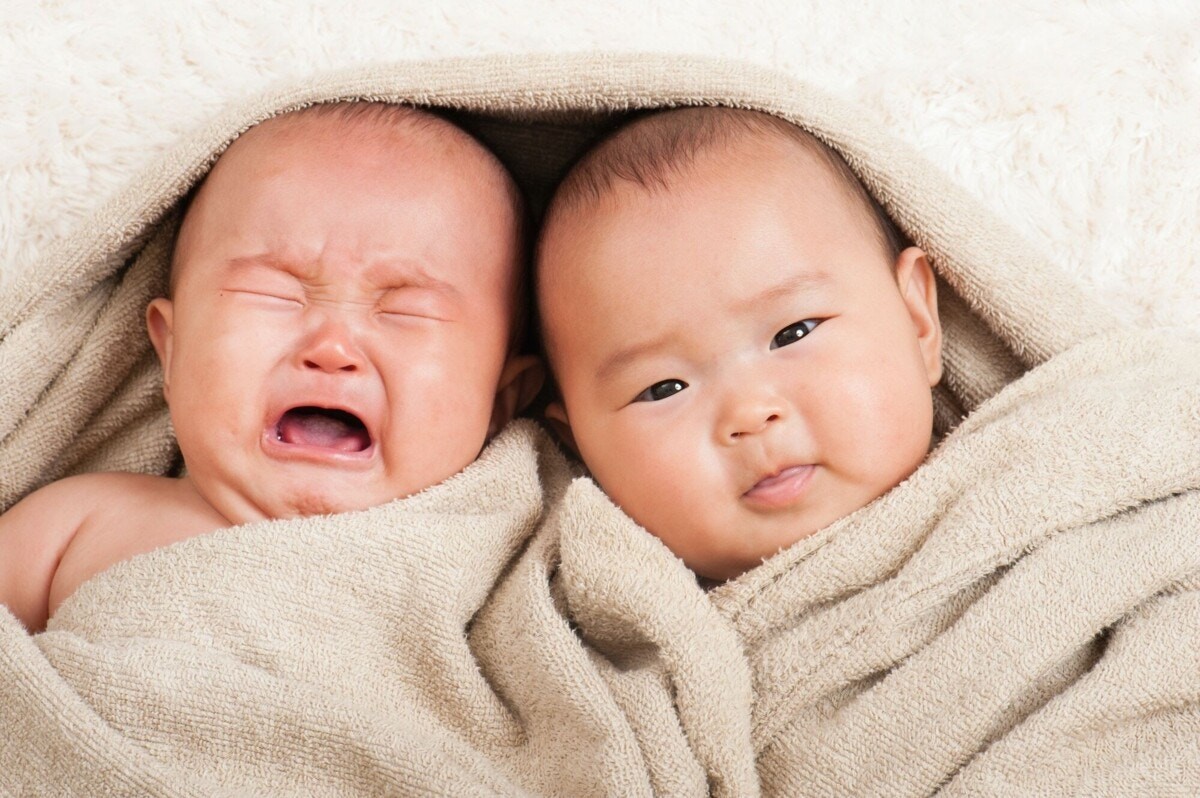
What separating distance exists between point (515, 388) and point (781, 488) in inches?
21.9

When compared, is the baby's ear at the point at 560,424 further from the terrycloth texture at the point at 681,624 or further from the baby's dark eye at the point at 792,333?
the baby's dark eye at the point at 792,333

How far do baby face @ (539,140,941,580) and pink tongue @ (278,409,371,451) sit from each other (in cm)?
33

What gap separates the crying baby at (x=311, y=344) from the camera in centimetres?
174

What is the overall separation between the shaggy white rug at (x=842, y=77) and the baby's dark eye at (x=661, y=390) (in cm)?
72

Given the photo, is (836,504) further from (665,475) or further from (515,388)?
(515,388)

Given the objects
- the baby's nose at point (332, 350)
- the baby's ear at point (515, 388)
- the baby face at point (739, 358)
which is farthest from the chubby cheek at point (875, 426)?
the baby's nose at point (332, 350)

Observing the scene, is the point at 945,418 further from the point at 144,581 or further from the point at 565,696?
the point at 144,581

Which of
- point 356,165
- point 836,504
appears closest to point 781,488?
point 836,504

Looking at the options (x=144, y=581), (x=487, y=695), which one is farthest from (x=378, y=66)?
(x=487, y=695)

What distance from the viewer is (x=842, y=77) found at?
7.14ft

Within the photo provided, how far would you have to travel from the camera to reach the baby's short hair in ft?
5.88

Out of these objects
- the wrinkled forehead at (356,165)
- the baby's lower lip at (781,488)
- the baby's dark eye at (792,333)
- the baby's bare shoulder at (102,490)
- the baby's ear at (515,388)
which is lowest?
the baby's bare shoulder at (102,490)

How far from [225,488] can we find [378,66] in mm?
703

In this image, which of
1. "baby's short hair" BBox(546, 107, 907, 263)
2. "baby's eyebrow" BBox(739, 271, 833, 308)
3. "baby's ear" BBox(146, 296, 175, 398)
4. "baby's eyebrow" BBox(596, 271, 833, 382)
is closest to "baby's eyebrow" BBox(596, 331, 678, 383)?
"baby's eyebrow" BBox(596, 271, 833, 382)
